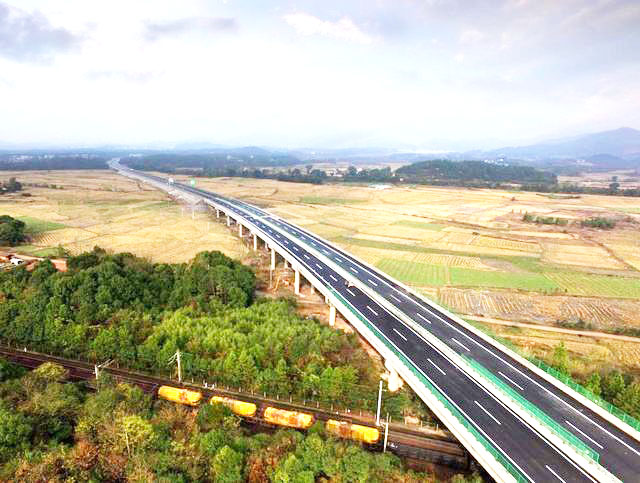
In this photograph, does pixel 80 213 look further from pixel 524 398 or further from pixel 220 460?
pixel 524 398

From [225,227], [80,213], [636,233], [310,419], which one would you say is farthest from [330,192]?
[310,419]

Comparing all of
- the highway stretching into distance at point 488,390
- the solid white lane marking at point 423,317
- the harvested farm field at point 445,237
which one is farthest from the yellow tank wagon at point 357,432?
the harvested farm field at point 445,237

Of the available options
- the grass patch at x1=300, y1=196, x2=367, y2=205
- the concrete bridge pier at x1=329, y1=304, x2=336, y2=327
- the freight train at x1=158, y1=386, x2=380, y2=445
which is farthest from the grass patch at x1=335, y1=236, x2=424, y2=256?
the freight train at x1=158, y1=386, x2=380, y2=445

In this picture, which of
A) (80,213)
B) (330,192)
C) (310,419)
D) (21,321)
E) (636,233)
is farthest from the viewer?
(330,192)

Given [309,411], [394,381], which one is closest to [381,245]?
[394,381]

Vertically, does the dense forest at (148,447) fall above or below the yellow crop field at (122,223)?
below

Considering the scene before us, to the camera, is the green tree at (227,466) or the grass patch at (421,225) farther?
the grass patch at (421,225)

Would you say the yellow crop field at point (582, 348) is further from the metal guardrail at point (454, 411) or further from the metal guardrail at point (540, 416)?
the metal guardrail at point (454, 411)
